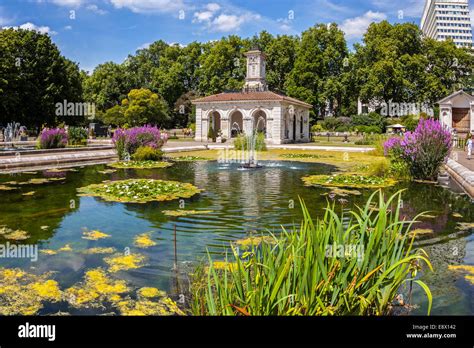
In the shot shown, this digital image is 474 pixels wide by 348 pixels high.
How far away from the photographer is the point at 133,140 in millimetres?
23094

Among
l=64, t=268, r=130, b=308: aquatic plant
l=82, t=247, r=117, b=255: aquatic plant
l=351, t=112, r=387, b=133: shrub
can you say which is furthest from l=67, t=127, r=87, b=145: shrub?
l=351, t=112, r=387, b=133: shrub

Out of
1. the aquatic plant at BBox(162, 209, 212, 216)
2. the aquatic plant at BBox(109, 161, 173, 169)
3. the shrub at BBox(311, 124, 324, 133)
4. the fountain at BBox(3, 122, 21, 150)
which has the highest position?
the shrub at BBox(311, 124, 324, 133)

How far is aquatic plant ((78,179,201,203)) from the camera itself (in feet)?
37.9

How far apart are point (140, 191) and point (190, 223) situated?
3846mm

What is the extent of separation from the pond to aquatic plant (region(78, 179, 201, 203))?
45 centimetres

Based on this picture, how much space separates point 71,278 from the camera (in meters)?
5.77

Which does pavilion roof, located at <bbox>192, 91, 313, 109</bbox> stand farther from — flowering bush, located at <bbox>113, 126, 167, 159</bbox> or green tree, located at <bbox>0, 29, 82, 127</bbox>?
flowering bush, located at <bbox>113, 126, 167, 159</bbox>

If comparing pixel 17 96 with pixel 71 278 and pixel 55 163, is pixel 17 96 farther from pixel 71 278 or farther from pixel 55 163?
pixel 71 278

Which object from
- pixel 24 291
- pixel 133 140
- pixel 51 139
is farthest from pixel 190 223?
pixel 51 139

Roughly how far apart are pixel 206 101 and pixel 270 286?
45211mm

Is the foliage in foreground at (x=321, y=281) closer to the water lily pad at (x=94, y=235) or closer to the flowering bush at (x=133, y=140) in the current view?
the water lily pad at (x=94, y=235)

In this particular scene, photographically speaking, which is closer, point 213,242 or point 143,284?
point 143,284

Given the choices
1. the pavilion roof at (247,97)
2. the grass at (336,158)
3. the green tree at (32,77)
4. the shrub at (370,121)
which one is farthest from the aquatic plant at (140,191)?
the shrub at (370,121)
